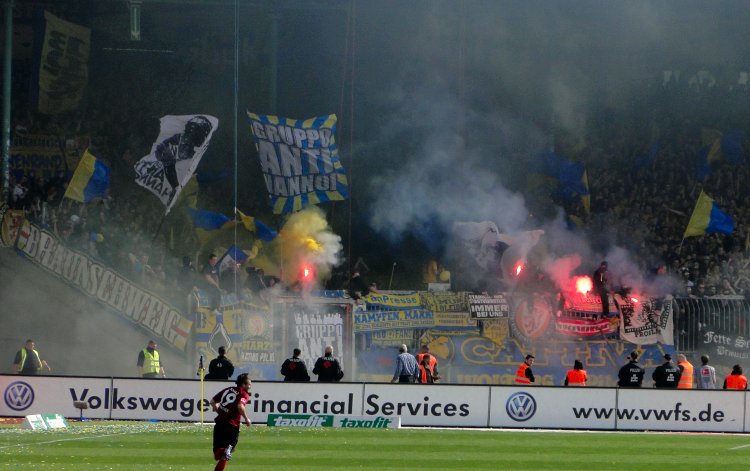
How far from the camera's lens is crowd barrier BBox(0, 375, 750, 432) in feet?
80.5

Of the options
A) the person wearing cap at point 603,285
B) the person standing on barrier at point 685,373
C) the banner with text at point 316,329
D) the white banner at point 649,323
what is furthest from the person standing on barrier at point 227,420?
the person wearing cap at point 603,285

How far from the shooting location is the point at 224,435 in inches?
623

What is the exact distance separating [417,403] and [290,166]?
11.0m

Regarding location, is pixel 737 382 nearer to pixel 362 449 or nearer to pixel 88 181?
pixel 362 449

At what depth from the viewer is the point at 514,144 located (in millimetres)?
36562

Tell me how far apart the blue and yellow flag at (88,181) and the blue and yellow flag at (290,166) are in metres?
4.21

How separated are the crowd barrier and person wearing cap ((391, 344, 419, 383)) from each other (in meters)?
1.33

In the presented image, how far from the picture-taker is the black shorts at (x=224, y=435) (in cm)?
1579

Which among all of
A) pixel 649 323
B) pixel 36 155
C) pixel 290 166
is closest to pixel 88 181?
pixel 36 155

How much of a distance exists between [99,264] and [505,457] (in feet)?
48.7

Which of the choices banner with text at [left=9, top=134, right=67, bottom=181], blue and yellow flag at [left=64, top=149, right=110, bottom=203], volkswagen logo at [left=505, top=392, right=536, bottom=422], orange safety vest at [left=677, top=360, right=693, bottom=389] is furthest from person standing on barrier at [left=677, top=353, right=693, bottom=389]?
banner with text at [left=9, top=134, right=67, bottom=181]

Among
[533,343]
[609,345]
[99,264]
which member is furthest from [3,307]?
[609,345]

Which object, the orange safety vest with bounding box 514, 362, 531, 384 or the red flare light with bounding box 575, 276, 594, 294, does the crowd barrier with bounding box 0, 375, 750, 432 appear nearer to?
the orange safety vest with bounding box 514, 362, 531, 384

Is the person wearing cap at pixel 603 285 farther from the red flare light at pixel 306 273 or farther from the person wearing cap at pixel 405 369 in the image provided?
the person wearing cap at pixel 405 369
